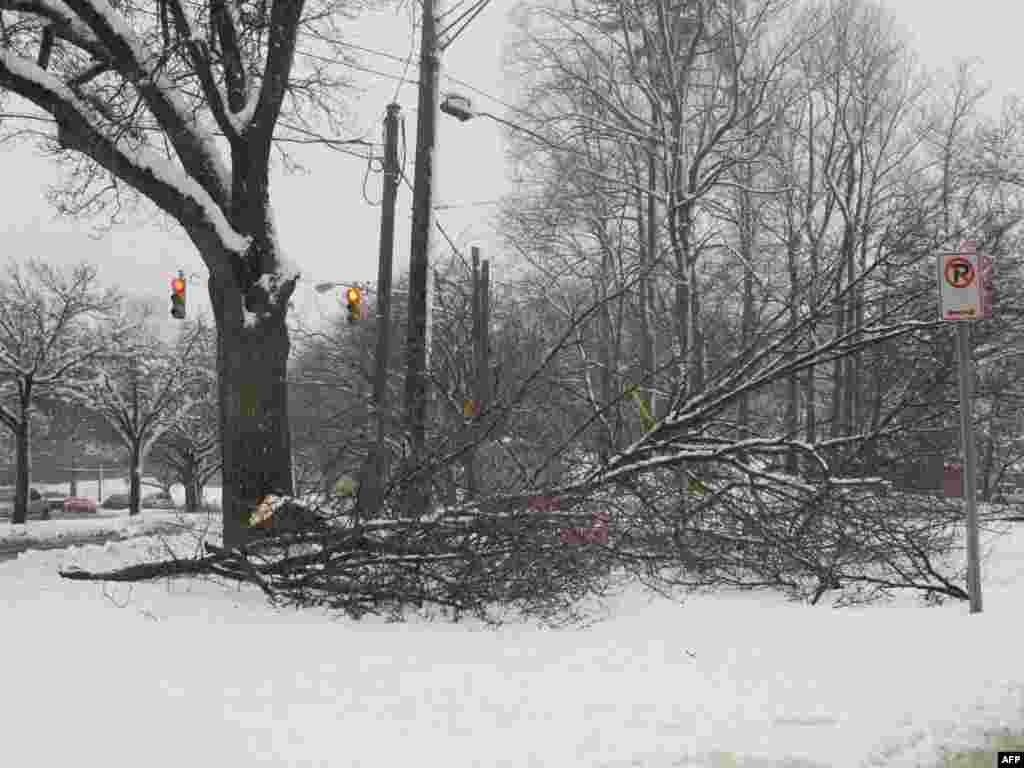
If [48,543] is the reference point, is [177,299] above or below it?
above

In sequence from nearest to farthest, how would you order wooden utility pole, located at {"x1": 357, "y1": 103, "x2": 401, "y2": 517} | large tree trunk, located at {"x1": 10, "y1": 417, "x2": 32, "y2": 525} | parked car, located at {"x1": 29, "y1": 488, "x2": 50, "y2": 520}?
1. wooden utility pole, located at {"x1": 357, "y1": 103, "x2": 401, "y2": 517}
2. large tree trunk, located at {"x1": 10, "y1": 417, "x2": 32, "y2": 525}
3. parked car, located at {"x1": 29, "y1": 488, "x2": 50, "y2": 520}

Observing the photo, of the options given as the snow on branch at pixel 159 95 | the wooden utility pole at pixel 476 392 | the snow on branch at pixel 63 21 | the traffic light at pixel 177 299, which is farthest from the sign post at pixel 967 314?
the traffic light at pixel 177 299

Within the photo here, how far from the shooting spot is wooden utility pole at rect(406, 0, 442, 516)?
9.38 metres

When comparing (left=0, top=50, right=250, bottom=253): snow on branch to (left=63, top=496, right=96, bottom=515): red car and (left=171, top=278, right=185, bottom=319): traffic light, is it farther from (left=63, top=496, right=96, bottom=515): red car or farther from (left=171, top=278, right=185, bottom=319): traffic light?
(left=63, top=496, right=96, bottom=515): red car

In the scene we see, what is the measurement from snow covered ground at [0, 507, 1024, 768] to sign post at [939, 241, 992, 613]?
453 millimetres

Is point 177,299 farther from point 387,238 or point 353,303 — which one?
point 387,238

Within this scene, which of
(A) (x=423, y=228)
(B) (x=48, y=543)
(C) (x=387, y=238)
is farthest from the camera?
(B) (x=48, y=543)

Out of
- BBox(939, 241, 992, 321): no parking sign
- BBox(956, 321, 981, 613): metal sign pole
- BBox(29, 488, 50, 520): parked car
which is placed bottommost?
BBox(29, 488, 50, 520): parked car

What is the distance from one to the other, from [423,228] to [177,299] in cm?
790

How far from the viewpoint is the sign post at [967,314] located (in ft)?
22.2

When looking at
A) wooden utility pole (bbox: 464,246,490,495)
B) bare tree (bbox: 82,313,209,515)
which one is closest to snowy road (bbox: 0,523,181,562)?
bare tree (bbox: 82,313,209,515)

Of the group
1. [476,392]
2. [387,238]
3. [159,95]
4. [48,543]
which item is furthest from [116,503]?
[476,392]

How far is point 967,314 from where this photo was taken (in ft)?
22.1

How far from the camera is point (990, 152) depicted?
86.3 ft
